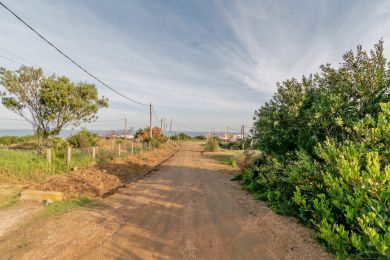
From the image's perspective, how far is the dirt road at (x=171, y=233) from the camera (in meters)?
4.32

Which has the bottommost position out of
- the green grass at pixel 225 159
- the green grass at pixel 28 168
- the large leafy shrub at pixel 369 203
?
the green grass at pixel 225 159

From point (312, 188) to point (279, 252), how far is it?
1.45 m

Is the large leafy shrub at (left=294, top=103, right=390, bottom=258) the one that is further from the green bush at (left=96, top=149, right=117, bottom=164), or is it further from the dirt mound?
the green bush at (left=96, top=149, right=117, bottom=164)

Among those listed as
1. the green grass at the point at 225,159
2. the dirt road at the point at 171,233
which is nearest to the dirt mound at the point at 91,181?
the dirt road at the point at 171,233

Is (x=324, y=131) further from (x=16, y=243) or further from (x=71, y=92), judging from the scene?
(x=71, y=92)

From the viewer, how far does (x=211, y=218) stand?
20.5ft

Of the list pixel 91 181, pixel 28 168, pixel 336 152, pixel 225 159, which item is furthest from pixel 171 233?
pixel 225 159

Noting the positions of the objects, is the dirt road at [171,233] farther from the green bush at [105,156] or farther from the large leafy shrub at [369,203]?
the green bush at [105,156]

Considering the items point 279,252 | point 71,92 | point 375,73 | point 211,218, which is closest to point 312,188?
point 279,252

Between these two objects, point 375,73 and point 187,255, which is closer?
point 187,255

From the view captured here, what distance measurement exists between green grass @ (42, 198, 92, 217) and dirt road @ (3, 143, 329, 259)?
496 mm

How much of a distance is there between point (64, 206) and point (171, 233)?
3.77 metres

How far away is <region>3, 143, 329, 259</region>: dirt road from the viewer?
4324 millimetres

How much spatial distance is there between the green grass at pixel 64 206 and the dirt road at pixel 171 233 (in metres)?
0.50
